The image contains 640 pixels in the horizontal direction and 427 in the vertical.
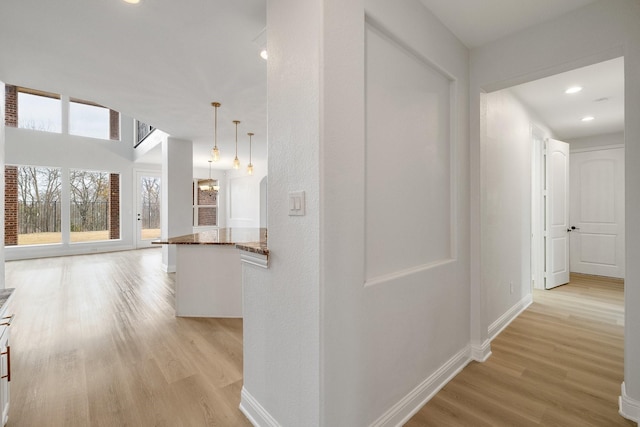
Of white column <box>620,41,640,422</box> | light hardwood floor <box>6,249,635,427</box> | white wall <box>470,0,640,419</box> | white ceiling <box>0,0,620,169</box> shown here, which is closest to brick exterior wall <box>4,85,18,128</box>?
light hardwood floor <box>6,249,635,427</box>

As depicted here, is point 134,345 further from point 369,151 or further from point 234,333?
point 369,151

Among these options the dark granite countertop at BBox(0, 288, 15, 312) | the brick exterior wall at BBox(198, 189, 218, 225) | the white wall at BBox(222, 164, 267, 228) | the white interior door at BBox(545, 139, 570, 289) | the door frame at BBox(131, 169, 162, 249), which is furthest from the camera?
the brick exterior wall at BBox(198, 189, 218, 225)

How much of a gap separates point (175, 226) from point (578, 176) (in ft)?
25.5

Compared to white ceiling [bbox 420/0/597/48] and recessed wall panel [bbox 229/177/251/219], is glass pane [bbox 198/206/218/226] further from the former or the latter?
white ceiling [bbox 420/0/597/48]

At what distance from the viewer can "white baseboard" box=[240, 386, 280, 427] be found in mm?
1636

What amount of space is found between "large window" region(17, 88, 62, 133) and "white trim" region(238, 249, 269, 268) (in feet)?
28.3

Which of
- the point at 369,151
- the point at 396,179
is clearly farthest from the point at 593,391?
the point at 369,151

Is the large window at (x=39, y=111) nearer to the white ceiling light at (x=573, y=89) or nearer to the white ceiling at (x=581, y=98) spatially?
Result: the white ceiling at (x=581, y=98)

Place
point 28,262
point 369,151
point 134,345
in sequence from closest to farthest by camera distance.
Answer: point 369,151, point 134,345, point 28,262

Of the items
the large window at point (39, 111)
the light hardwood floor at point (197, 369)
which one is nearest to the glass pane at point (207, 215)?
the large window at point (39, 111)

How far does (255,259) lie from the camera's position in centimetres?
169

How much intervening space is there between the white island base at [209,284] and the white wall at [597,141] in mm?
6434

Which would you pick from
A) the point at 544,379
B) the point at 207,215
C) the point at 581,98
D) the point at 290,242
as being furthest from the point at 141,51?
the point at 207,215

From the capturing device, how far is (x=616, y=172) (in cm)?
507
